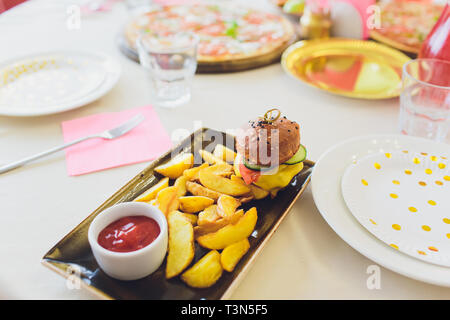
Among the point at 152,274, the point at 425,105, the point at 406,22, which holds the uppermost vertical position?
the point at 406,22

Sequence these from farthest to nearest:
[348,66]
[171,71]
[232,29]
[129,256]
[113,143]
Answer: [232,29]
[348,66]
[171,71]
[113,143]
[129,256]

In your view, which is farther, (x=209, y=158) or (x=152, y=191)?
(x=209, y=158)

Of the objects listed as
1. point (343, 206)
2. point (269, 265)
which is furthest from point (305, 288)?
point (343, 206)

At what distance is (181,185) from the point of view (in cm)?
99

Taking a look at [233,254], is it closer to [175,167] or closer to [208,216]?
[208,216]

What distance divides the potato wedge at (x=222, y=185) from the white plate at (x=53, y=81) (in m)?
0.75

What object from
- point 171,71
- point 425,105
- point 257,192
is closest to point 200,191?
point 257,192

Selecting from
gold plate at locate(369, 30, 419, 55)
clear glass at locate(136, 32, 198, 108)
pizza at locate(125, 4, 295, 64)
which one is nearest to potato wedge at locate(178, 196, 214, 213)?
clear glass at locate(136, 32, 198, 108)

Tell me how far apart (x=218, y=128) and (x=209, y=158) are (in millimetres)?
342

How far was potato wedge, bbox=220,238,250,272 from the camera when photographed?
0.79 metres

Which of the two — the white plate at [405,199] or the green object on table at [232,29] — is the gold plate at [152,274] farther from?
the green object on table at [232,29]

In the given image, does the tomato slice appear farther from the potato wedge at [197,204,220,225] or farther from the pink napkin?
the pink napkin

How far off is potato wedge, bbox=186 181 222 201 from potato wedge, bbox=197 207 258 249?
118 millimetres
